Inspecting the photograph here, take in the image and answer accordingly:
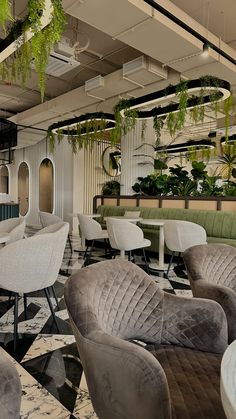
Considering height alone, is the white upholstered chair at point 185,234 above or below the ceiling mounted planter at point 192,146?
below

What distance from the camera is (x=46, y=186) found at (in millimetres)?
11211

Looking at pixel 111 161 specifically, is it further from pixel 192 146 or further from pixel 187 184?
pixel 187 184

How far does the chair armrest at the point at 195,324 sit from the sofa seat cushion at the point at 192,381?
0.03 metres

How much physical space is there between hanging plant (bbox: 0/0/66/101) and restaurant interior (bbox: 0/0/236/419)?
0.02 metres

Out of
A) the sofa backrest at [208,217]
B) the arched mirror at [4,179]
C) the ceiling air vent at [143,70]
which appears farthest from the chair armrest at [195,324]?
the arched mirror at [4,179]

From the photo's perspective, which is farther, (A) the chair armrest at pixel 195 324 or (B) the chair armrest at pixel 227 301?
(B) the chair armrest at pixel 227 301

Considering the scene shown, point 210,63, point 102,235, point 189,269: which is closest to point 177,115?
point 210,63

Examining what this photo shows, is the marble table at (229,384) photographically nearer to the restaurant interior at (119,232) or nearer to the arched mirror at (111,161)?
the restaurant interior at (119,232)

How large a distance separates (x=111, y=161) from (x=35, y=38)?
7.71 meters

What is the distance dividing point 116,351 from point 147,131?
291 inches

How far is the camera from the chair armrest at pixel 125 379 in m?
0.81

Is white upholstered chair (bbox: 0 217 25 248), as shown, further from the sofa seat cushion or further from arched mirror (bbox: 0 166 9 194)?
arched mirror (bbox: 0 166 9 194)

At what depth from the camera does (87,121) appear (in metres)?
7.18

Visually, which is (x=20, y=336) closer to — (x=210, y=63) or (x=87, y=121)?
(x=210, y=63)
